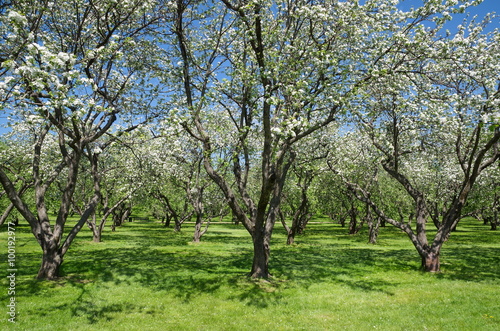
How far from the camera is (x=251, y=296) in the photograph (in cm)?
1324

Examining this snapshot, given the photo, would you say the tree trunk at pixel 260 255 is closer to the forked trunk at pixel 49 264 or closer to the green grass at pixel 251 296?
the green grass at pixel 251 296

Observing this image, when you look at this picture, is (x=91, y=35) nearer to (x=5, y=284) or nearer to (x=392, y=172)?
(x=5, y=284)

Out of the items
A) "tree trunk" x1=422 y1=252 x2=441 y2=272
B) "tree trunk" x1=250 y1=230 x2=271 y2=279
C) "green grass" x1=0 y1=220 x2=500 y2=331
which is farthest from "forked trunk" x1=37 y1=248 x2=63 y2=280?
"tree trunk" x1=422 y1=252 x2=441 y2=272

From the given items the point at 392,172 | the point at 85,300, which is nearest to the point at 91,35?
the point at 85,300

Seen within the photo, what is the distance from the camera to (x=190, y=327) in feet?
33.4

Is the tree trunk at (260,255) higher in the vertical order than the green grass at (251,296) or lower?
higher

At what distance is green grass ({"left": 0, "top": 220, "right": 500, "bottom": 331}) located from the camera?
416 inches

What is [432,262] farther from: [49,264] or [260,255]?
[49,264]

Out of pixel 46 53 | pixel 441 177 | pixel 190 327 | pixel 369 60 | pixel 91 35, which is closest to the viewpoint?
pixel 46 53

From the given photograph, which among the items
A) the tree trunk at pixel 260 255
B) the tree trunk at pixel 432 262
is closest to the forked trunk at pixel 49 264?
the tree trunk at pixel 260 255

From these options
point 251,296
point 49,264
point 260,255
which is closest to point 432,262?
point 260,255

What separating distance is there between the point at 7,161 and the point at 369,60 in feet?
68.8

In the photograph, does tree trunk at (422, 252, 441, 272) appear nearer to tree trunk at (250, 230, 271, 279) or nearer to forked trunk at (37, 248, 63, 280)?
tree trunk at (250, 230, 271, 279)

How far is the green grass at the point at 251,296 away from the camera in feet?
34.7
